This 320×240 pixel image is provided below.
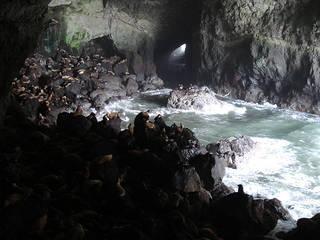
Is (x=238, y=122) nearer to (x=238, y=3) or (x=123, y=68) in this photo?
(x=238, y=3)

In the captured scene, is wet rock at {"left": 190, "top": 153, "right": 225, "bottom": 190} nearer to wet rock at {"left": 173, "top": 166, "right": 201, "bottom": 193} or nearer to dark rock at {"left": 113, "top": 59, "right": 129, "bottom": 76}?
wet rock at {"left": 173, "top": 166, "right": 201, "bottom": 193}

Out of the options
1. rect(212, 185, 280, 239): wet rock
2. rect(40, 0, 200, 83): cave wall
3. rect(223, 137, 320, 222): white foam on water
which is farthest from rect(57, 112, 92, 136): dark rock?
rect(40, 0, 200, 83): cave wall

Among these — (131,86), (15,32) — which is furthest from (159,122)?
(131,86)

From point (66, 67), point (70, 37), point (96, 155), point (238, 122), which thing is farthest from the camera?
point (70, 37)

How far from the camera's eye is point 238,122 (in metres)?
16.7

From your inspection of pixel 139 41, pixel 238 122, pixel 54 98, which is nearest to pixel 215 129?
pixel 238 122

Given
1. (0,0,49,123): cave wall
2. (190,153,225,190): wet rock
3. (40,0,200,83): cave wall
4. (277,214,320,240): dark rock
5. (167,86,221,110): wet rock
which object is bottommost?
(277,214,320,240): dark rock

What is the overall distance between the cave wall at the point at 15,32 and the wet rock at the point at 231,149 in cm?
736

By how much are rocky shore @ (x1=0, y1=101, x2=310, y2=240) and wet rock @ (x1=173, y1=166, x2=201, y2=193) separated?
0.07 feet

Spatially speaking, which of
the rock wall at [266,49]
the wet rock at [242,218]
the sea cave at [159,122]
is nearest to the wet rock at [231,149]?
the sea cave at [159,122]

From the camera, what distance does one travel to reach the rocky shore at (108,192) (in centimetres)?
488

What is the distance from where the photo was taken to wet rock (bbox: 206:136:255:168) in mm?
11008

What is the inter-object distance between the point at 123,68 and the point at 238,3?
31.2 ft

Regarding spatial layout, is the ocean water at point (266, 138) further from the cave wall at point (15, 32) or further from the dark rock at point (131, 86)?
the cave wall at point (15, 32)
